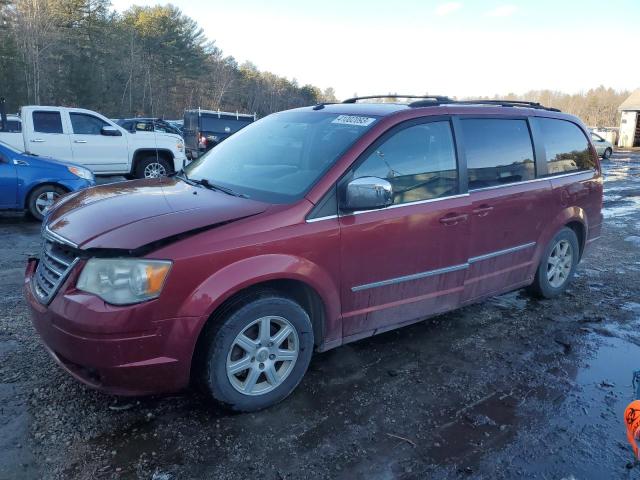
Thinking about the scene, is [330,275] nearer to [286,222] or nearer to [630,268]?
[286,222]

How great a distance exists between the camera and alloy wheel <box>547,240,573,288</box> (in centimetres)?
516

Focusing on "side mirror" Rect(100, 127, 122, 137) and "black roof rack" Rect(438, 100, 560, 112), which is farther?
"side mirror" Rect(100, 127, 122, 137)

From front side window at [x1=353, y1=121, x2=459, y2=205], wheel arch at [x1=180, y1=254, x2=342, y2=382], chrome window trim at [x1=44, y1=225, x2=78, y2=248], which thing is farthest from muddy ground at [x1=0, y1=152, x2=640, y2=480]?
front side window at [x1=353, y1=121, x2=459, y2=205]

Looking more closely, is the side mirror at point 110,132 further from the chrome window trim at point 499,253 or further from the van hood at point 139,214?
the chrome window trim at point 499,253

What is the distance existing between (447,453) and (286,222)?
1.58 m

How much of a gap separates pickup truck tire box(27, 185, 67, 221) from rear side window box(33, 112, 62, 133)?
3.31 m

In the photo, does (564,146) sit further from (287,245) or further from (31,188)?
(31,188)

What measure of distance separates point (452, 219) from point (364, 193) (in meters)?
0.97

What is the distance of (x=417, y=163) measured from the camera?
12.1ft

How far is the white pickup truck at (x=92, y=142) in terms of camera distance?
35.2 ft

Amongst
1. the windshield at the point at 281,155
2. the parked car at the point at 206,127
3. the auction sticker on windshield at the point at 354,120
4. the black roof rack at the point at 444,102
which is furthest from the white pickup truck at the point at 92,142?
the auction sticker on windshield at the point at 354,120

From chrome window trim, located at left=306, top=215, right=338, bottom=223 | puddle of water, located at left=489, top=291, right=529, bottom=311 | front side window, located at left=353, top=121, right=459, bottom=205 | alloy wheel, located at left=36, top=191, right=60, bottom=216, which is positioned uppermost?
front side window, located at left=353, top=121, right=459, bottom=205

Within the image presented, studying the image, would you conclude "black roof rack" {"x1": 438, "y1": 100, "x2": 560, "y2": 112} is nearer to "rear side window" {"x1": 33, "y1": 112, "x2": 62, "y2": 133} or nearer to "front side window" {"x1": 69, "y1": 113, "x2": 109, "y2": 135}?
"front side window" {"x1": 69, "y1": 113, "x2": 109, "y2": 135}

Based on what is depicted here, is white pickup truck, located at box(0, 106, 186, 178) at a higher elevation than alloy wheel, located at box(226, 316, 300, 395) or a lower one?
higher
